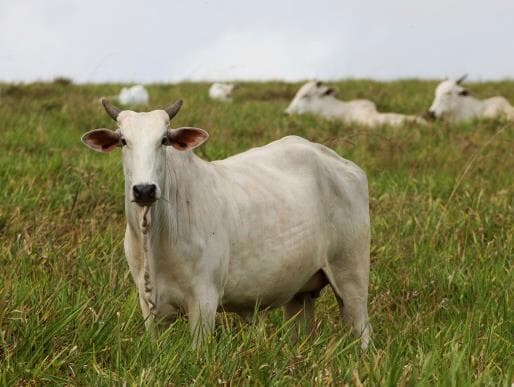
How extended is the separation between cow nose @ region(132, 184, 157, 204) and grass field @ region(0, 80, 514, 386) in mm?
466

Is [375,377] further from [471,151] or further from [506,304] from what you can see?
[471,151]

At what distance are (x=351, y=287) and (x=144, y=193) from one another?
5.79ft

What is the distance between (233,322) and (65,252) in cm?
109

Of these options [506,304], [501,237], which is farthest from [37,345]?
[501,237]

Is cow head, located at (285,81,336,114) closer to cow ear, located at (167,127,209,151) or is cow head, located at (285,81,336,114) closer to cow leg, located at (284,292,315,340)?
cow leg, located at (284,292,315,340)

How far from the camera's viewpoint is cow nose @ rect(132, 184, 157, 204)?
3.58m

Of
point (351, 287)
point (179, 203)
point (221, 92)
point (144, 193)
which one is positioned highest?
point (144, 193)

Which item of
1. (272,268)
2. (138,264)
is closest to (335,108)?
(272,268)

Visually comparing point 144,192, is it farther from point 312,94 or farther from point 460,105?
point 312,94

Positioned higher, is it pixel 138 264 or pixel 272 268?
pixel 138 264

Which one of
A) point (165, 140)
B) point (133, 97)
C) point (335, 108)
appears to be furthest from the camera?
point (335, 108)

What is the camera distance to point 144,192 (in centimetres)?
358

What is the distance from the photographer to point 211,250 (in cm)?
406

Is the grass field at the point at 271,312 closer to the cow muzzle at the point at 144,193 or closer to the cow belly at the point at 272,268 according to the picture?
the cow belly at the point at 272,268
